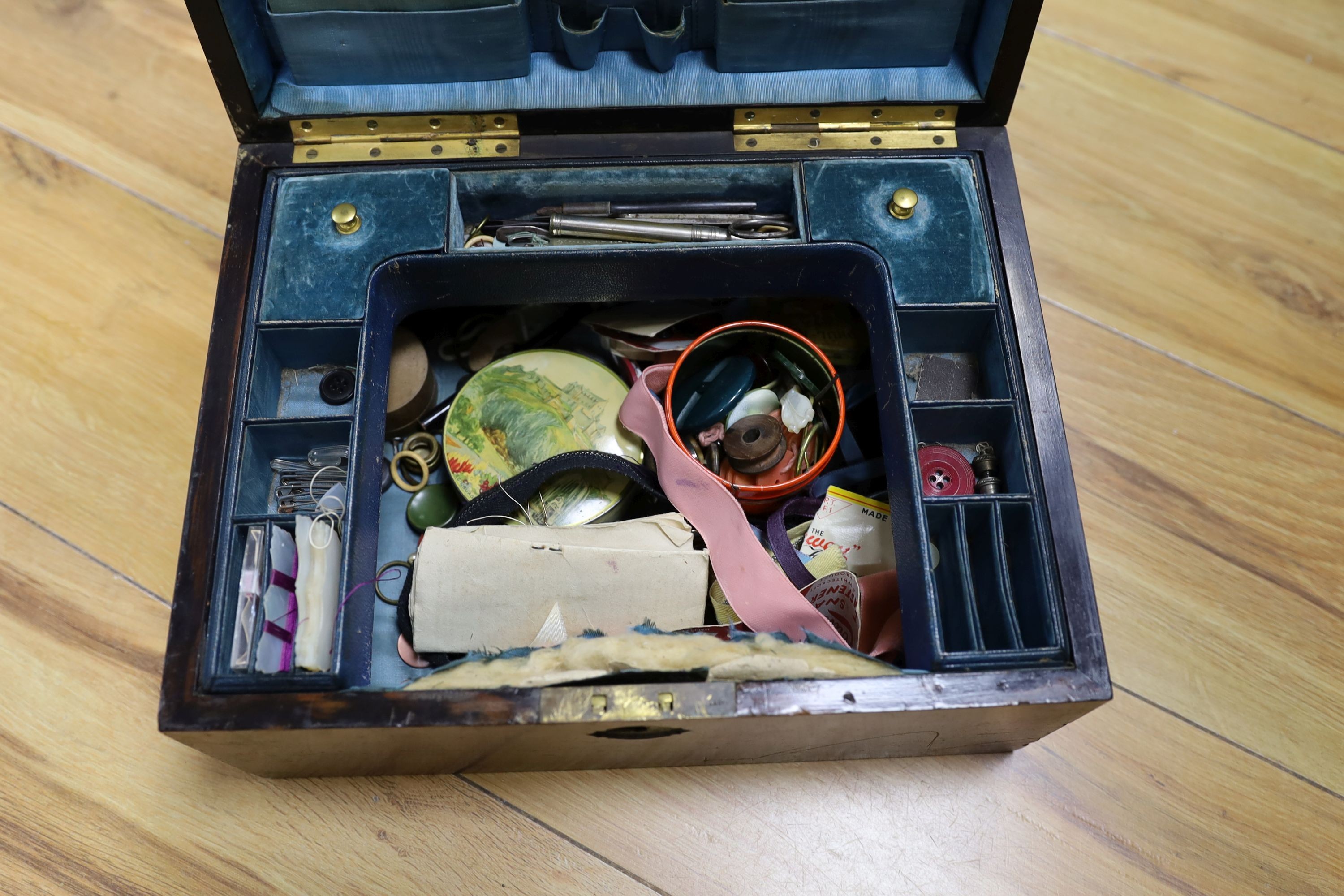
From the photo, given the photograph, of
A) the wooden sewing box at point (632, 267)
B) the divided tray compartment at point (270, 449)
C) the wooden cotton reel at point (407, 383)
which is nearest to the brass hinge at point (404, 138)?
the wooden sewing box at point (632, 267)

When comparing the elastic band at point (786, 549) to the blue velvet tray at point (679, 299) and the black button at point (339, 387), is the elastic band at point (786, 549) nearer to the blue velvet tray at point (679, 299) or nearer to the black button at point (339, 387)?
the blue velvet tray at point (679, 299)

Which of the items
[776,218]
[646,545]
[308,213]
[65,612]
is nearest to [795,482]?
[646,545]

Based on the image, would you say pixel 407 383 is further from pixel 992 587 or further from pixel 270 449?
pixel 992 587

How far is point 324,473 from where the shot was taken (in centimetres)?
96

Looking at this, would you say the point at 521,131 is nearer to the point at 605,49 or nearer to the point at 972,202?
the point at 605,49

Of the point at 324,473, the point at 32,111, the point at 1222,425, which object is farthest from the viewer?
the point at 32,111

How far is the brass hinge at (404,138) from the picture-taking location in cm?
103

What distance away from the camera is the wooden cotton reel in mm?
1056

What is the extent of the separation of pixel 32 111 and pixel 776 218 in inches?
38.3

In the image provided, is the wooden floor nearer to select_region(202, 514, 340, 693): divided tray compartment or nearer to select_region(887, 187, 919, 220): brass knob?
select_region(202, 514, 340, 693): divided tray compartment

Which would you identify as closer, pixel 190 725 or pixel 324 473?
pixel 190 725

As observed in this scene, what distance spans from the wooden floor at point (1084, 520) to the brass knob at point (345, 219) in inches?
13.8

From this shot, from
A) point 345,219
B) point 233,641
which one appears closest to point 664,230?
point 345,219

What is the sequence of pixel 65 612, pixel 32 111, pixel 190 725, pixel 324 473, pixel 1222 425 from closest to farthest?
pixel 190 725
pixel 324 473
pixel 65 612
pixel 1222 425
pixel 32 111
